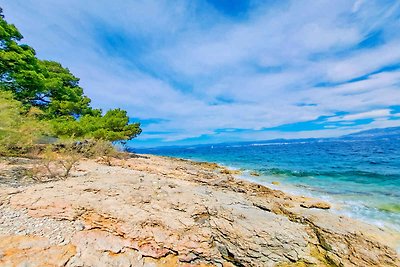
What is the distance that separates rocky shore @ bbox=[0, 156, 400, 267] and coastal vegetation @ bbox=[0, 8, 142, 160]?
4.15m

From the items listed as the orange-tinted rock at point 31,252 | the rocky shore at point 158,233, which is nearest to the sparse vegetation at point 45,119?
the rocky shore at point 158,233

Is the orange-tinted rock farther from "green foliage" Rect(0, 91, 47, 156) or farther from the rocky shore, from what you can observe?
"green foliage" Rect(0, 91, 47, 156)

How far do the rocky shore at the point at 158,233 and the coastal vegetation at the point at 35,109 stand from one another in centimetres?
415

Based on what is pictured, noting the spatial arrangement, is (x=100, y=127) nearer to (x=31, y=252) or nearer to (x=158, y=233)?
(x=158, y=233)

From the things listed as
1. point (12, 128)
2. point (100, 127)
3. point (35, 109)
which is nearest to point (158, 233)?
point (12, 128)

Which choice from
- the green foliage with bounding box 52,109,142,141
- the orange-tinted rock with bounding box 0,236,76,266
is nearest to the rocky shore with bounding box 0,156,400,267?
the orange-tinted rock with bounding box 0,236,76,266

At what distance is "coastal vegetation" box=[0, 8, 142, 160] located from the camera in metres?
11.3

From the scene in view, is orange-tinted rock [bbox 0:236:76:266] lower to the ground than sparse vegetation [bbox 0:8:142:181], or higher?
lower

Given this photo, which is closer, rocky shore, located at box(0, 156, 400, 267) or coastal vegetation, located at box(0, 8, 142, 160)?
rocky shore, located at box(0, 156, 400, 267)

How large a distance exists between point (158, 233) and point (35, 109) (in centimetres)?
1435

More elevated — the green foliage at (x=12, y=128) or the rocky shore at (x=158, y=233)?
the green foliage at (x=12, y=128)

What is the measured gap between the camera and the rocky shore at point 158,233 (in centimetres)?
538

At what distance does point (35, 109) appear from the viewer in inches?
614

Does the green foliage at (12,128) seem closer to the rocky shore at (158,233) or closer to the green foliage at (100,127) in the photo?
the green foliage at (100,127)
